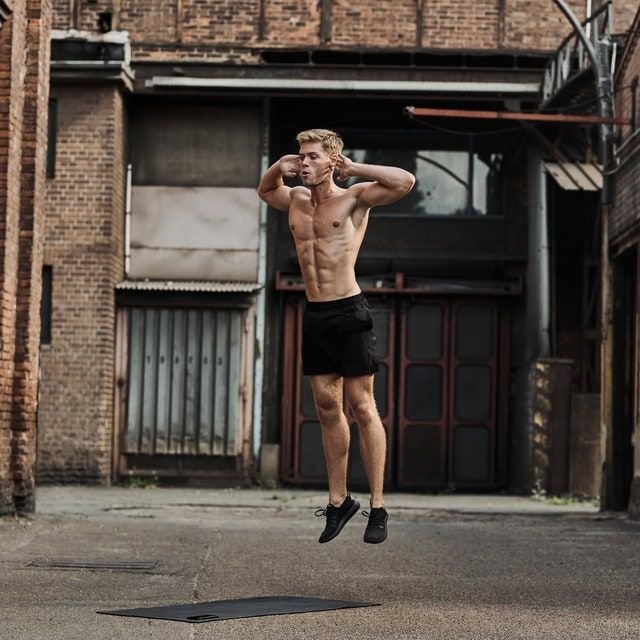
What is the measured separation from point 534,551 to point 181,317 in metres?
12.8

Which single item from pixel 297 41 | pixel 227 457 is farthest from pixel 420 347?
pixel 297 41

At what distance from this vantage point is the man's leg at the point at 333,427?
8.30m

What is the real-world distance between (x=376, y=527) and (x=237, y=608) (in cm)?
106

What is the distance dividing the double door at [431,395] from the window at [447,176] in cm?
154

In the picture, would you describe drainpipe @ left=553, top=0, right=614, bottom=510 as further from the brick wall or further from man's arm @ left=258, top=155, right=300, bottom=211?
man's arm @ left=258, top=155, right=300, bottom=211

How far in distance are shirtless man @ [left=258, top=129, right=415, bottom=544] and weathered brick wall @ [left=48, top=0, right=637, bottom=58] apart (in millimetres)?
15389

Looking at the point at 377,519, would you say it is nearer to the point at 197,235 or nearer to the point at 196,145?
the point at 197,235

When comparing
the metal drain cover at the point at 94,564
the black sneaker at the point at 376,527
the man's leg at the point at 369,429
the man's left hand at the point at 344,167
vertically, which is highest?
the man's left hand at the point at 344,167

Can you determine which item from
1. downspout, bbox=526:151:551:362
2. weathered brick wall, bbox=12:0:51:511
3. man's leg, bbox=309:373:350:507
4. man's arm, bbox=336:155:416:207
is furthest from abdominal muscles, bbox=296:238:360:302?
downspout, bbox=526:151:551:362

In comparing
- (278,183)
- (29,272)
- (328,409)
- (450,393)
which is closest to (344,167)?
(278,183)

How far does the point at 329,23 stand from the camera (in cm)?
2345

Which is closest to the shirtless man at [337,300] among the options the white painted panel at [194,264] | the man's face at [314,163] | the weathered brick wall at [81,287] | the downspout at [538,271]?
the man's face at [314,163]

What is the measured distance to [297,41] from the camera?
2348cm

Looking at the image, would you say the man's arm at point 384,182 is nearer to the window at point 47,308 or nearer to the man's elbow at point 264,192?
the man's elbow at point 264,192
